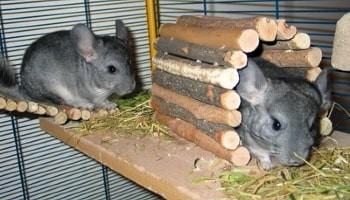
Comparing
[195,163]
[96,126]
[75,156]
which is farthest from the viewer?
[75,156]

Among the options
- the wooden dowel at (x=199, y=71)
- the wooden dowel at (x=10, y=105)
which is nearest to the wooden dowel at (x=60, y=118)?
the wooden dowel at (x=10, y=105)

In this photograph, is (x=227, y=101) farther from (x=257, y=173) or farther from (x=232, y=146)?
(x=257, y=173)

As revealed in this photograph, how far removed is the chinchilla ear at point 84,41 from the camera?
→ 103 inches

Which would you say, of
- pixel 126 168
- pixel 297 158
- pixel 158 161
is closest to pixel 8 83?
pixel 126 168

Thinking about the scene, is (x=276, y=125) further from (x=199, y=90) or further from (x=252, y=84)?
(x=199, y=90)

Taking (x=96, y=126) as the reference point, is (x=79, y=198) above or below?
below

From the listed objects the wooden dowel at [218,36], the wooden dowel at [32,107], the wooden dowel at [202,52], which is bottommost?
the wooden dowel at [32,107]

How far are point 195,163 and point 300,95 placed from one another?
55cm

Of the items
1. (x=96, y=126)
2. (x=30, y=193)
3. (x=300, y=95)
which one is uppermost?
(x=300, y=95)

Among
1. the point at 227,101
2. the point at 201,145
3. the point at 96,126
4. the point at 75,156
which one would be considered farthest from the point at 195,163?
the point at 75,156

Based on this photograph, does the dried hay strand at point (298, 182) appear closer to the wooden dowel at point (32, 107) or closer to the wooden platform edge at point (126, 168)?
the wooden platform edge at point (126, 168)

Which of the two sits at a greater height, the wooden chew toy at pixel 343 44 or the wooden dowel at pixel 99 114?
→ the wooden chew toy at pixel 343 44

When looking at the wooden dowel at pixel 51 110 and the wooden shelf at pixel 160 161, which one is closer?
the wooden shelf at pixel 160 161

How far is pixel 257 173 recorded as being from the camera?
5.70 ft
